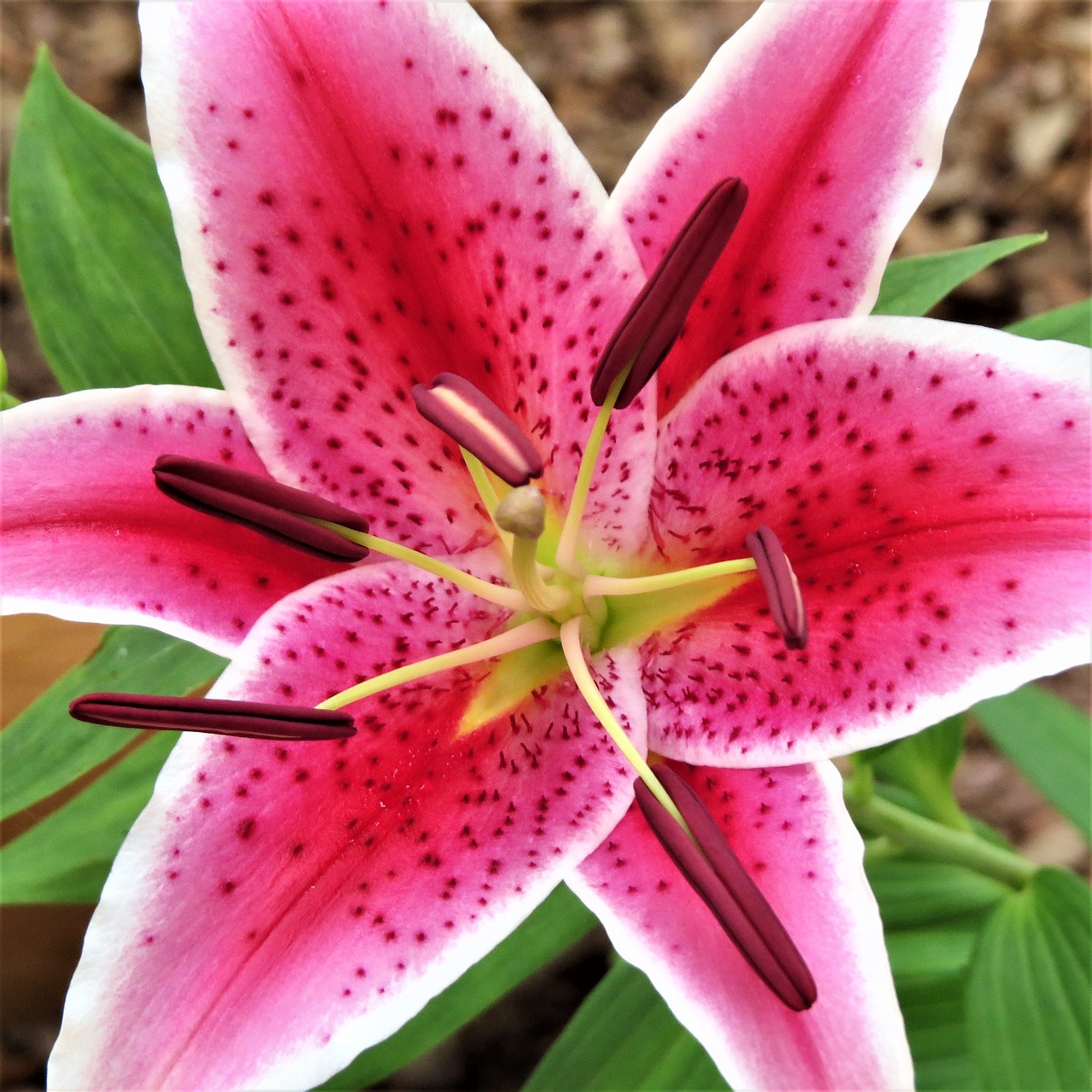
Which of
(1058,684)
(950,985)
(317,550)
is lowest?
(1058,684)

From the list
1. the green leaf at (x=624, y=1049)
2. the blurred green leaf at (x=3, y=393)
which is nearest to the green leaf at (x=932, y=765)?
the green leaf at (x=624, y=1049)

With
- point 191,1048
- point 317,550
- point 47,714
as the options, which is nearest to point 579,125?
point 47,714

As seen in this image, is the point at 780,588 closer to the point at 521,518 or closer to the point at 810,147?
the point at 521,518

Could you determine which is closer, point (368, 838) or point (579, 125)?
point (368, 838)

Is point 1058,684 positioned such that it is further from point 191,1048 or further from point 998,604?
point 191,1048

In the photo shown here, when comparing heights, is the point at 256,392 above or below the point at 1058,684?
above

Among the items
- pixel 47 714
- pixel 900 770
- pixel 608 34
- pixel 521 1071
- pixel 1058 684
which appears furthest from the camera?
pixel 608 34

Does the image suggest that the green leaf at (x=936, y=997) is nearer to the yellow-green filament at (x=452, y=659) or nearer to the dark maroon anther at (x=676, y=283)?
the yellow-green filament at (x=452, y=659)

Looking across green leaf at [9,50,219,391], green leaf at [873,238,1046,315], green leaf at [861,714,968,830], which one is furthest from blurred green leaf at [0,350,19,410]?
green leaf at [861,714,968,830]
